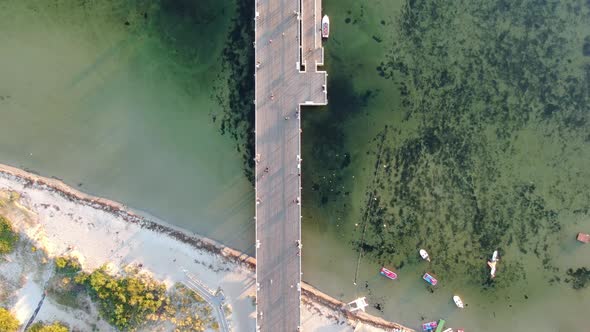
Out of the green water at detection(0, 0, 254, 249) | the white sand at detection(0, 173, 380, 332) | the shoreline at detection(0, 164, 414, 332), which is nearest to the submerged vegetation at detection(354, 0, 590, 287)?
the shoreline at detection(0, 164, 414, 332)

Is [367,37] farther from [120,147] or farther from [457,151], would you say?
[120,147]

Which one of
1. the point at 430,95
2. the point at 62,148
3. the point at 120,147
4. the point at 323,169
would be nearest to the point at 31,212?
the point at 62,148

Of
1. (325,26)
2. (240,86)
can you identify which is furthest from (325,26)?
(240,86)

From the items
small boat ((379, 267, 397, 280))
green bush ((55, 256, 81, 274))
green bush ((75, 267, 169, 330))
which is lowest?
green bush ((75, 267, 169, 330))

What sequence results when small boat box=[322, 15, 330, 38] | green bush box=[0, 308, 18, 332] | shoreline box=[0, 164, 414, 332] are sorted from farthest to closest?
shoreline box=[0, 164, 414, 332] → small boat box=[322, 15, 330, 38] → green bush box=[0, 308, 18, 332]

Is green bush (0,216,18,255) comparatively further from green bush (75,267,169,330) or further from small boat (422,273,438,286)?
small boat (422,273,438,286)

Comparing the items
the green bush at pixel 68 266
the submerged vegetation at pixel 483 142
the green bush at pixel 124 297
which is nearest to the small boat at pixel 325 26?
the submerged vegetation at pixel 483 142
